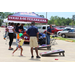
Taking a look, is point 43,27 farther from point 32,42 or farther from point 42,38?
point 32,42

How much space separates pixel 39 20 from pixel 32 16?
2.71ft

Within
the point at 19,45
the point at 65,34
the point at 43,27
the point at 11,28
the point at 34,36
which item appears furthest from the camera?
the point at 43,27

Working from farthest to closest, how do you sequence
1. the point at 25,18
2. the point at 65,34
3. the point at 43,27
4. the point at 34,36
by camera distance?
1. the point at 43,27
2. the point at 65,34
3. the point at 25,18
4. the point at 34,36

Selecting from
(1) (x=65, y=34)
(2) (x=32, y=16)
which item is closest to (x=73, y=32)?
(1) (x=65, y=34)

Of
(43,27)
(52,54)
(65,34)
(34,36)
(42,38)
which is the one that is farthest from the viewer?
(43,27)

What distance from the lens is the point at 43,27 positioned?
106 feet

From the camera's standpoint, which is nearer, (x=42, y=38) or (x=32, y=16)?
(x=42, y=38)

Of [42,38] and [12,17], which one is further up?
[12,17]

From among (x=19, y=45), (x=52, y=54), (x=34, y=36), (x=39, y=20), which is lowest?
(x=52, y=54)

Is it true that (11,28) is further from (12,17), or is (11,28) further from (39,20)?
(39,20)

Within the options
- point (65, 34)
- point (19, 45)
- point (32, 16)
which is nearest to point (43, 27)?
point (65, 34)

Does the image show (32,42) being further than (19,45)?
No

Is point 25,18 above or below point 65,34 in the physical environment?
above

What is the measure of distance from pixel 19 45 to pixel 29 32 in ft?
3.71
